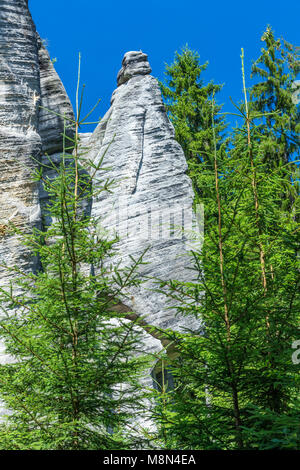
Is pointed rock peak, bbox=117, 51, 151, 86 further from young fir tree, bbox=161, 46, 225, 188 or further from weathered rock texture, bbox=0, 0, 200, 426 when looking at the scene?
young fir tree, bbox=161, 46, 225, 188

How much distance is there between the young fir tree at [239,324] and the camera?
3.74 meters

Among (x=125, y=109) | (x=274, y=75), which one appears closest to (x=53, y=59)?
(x=125, y=109)

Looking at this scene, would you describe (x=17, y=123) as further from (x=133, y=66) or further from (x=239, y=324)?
(x=239, y=324)


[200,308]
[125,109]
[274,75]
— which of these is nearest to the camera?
[200,308]

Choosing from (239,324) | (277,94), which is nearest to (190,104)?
(277,94)

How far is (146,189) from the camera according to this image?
41.7 ft

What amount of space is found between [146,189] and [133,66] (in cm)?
466

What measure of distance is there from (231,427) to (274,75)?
1559cm

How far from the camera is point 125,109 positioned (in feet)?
45.7

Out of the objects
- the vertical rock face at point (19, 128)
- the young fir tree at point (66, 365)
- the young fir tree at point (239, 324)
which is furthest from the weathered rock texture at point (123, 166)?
the young fir tree at point (239, 324)

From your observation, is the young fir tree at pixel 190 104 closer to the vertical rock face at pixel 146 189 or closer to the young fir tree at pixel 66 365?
the vertical rock face at pixel 146 189

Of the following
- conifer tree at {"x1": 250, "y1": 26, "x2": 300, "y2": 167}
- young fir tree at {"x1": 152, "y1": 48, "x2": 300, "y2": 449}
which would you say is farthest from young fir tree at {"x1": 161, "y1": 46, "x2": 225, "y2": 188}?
young fir tree at {"x1": 152, "y1": 48, "x2": 300, "y2": 449}

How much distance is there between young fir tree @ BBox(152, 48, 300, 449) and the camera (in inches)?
147
